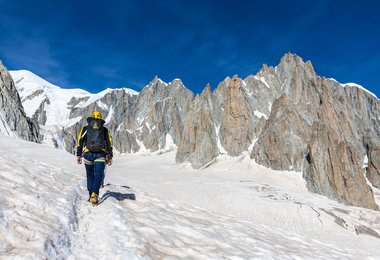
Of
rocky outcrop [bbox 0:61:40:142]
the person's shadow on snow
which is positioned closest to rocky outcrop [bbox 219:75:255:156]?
rocky outcrop [bbox 0:61:40:142]

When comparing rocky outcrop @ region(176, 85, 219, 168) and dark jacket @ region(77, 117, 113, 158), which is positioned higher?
rocky outcrop @ region(176, 85, 219, 168)

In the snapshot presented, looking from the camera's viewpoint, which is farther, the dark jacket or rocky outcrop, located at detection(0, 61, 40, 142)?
rocky outcrop, located at detection(0, 61, 40, 142)

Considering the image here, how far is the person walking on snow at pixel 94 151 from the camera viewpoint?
9109mm

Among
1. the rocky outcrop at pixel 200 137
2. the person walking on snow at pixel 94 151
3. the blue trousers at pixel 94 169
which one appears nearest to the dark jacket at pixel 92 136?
the person walking on snow at pixel 94 151

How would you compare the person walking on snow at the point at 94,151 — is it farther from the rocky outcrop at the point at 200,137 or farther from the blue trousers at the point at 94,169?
the rocky outcrop at the point at 200,137

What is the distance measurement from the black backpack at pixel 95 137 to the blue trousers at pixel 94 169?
183mm

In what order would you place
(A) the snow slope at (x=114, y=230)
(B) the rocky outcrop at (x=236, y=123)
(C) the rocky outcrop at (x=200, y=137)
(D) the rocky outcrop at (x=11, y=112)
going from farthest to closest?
(B) the rocky outcrop at (x=236, y=123), (C) the rocky outcrop at (x=200, y=137), (D) the rocky outcrop at (x=11, y=112), (A) the snow slope at (x=114, y=230)

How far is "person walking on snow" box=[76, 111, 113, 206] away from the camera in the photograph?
911 centimetres

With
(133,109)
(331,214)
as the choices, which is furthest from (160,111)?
(331,214)

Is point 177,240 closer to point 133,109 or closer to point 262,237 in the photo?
point 262,237

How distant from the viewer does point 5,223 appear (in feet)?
17.4

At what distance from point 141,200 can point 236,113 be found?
→ 96260 mm

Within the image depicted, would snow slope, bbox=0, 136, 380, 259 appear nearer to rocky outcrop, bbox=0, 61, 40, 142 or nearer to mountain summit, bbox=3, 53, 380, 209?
rocky outcrop, bbox=0, 61, 40, 142

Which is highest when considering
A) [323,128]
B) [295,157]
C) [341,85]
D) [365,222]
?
[341,85]
